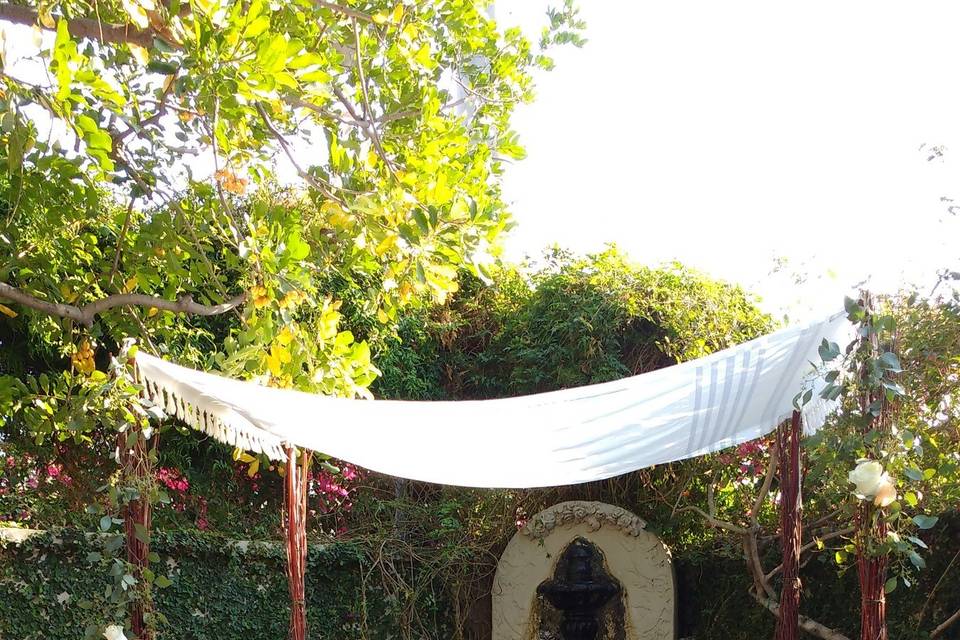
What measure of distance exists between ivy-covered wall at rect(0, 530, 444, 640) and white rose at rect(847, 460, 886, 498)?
122 inches

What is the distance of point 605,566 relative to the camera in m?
5.39

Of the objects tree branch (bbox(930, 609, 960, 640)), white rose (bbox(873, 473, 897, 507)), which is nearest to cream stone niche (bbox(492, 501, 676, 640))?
tree branch (bbox(930, 609, 960, 640))

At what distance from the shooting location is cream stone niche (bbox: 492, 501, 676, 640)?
5.22 metres

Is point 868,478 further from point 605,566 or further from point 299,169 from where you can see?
point 605,566

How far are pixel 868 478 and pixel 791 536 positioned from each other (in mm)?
604

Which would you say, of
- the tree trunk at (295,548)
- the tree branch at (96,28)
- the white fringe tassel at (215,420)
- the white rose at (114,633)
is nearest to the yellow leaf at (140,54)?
the tree branch at (96,28)

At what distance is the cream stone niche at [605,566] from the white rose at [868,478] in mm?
2624

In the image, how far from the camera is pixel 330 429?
3236mm

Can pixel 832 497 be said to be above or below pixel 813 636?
above

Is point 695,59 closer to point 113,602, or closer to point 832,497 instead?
point 832,497

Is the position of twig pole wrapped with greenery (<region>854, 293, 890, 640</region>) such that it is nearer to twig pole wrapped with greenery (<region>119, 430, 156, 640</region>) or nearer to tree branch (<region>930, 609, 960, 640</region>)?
tree branch (<region>930, 609, 960, 640</region>)

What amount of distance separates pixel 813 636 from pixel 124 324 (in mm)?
3379

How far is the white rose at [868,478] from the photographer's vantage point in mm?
2713

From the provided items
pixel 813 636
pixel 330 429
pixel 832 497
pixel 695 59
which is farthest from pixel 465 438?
pixel 695 59
